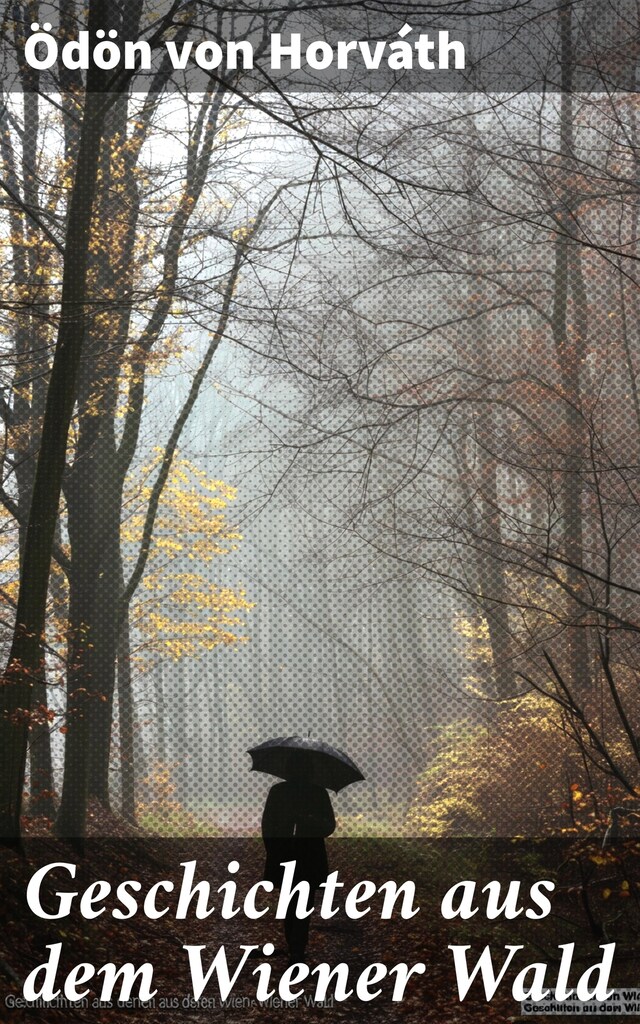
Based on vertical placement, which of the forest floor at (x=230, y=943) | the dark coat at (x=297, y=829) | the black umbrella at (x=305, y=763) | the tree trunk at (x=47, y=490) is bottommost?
the forest floor at (x=230, y=943)

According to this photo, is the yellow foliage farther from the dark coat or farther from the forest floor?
the dark coat

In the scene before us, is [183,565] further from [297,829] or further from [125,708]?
[297,829]

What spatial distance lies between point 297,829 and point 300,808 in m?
0.14

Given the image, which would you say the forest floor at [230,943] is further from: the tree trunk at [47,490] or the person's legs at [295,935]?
the tree trunk at [47,490]

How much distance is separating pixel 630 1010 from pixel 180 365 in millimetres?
8646

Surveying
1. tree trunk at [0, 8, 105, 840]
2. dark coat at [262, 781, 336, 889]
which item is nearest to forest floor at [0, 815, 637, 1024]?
dark coat at [262, 781, 336, 889]

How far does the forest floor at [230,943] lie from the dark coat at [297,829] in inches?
23.6

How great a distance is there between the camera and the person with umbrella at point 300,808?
230 inches

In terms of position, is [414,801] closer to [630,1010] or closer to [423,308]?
[630,1010]

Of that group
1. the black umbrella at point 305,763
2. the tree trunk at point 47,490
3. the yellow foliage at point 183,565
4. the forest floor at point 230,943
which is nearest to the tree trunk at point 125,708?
the yellow foliage at point 183,565

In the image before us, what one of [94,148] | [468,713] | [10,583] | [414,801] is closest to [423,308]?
[94,148]

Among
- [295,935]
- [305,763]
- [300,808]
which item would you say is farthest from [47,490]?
[295,935]

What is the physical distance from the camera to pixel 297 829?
5895mm

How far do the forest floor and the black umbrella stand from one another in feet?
3.82
